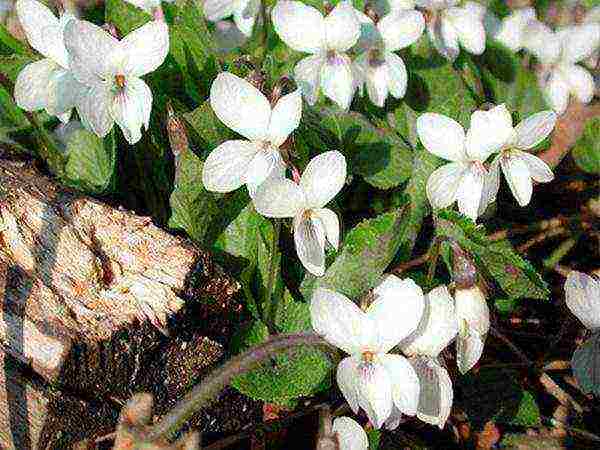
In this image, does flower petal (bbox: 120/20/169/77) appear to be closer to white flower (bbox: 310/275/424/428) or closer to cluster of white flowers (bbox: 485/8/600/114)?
white flower (bbox: 310/275/424/428)

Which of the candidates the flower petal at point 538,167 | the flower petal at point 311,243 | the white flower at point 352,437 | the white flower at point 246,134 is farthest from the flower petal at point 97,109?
the flower petal at point 538,167

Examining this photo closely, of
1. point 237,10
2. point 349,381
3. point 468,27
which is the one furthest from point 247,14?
point 349,381

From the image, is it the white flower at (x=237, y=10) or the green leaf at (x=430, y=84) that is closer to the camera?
the white flower at (x=237, y=10)

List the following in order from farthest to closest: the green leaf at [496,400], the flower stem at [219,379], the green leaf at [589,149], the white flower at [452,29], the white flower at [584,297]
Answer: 1. the green leaf at [589,149]
2. the white flower at [452,29]
3. the green leaf at [496,400]
4. the white flower at [584,297]
5. the flower stem at [219,379]

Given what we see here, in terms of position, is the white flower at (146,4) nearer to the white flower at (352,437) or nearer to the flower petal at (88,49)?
the flower petal at (88,49)

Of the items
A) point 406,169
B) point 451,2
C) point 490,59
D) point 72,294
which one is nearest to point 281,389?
point 72,294

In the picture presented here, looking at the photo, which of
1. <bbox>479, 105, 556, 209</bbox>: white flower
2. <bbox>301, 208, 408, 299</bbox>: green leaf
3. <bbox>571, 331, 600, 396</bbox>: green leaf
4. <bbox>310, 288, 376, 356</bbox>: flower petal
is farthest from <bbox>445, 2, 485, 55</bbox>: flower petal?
<bbox>310, 288, 376, 356</bbox>: flower petal
